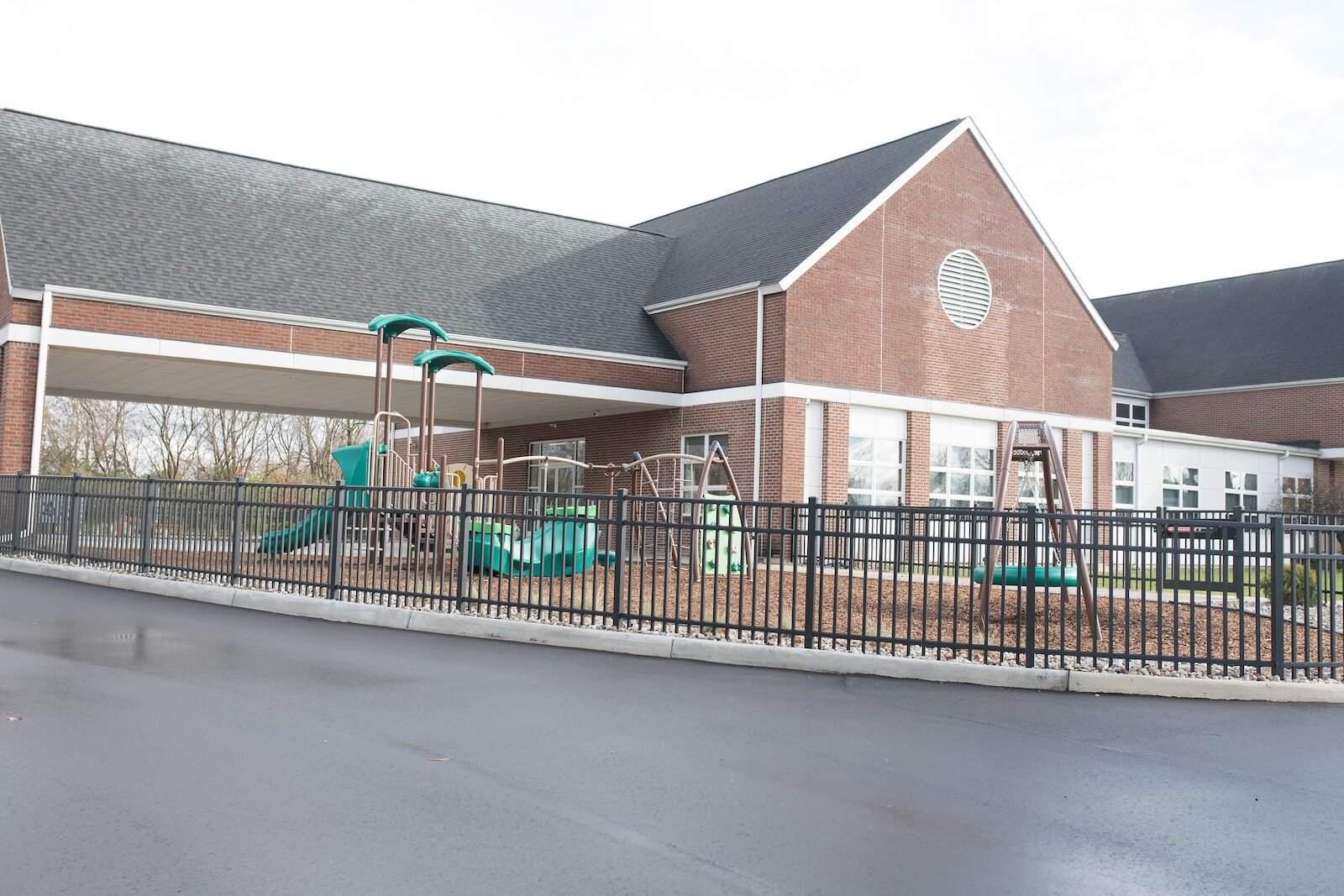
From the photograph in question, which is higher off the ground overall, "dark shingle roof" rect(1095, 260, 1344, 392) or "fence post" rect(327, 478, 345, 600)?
"dark shingle roof" rect(1095, 260, 1344, 392)

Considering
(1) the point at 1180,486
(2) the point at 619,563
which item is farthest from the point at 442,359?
(1) the point at 1180,486

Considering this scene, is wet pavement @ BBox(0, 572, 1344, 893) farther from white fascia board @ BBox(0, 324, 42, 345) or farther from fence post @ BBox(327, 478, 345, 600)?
white fascia board @ BBox(0, 324, 42, 345)

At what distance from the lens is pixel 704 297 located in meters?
25.7

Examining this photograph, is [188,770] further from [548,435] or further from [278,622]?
[548,435]

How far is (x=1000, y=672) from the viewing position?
9.42 metres

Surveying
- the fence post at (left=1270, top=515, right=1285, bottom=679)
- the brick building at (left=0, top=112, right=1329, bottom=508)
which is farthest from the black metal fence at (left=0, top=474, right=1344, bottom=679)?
the brick building at (left=0, top=112, right=1329, bottom=508)

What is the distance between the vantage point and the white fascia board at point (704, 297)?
24.2m

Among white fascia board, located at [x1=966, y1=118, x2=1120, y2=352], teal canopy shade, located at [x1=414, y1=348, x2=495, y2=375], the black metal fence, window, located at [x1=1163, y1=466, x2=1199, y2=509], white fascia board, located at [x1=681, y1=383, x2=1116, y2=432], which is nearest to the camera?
the black metal fence

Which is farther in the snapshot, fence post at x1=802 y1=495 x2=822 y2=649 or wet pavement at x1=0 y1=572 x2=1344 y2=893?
fence post at x1=802 y1=495 x2=822 y2=649

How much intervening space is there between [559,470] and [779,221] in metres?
9.43

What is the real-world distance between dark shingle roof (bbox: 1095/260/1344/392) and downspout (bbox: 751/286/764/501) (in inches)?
832

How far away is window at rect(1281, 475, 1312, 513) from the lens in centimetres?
3391

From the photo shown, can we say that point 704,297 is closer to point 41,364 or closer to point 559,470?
point 559,470

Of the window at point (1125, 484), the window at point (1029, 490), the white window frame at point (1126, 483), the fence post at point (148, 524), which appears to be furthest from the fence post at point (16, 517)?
the window at point (1125, 484)
